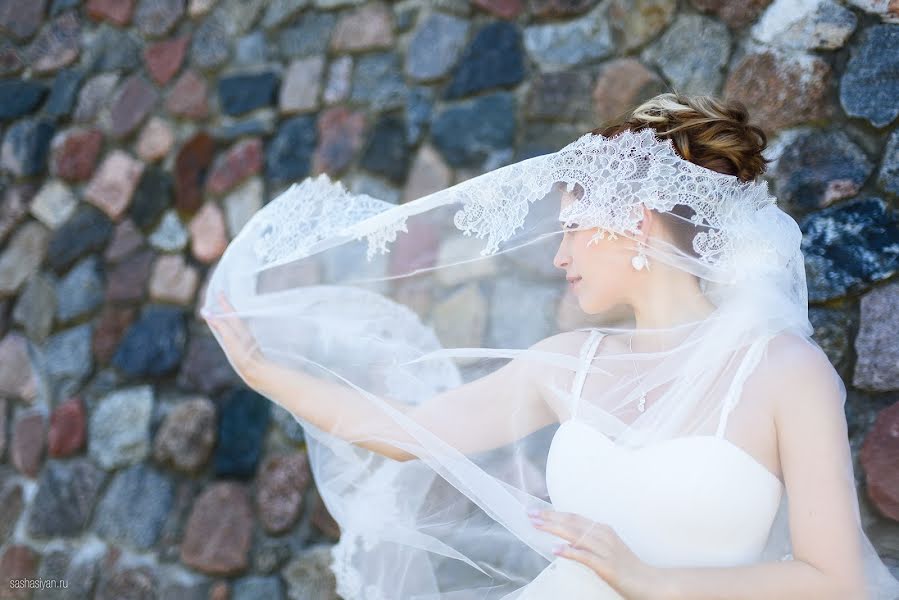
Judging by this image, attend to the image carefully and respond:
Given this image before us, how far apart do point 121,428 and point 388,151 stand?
1.31 metres

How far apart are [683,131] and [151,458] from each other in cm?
210

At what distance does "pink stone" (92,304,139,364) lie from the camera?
304cm

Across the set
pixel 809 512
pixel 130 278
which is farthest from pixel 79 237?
pixel 809 512

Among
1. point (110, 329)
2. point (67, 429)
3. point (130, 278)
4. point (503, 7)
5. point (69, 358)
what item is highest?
point (503, 7)

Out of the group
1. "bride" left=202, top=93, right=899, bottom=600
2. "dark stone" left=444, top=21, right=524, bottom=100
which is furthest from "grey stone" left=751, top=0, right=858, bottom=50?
"dark stone" left=444, top=21, right=524, bottom=100

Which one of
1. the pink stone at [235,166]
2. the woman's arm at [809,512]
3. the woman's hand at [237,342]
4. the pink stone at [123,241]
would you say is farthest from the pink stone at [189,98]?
the woman's arm at [809,512]

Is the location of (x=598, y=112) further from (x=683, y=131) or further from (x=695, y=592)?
(x=695, y=592)

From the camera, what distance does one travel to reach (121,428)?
2906 millimetres

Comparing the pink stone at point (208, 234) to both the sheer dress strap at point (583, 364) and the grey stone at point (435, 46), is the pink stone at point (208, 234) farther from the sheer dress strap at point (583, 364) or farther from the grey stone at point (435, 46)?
the sheer dress strap at point (583, 364)

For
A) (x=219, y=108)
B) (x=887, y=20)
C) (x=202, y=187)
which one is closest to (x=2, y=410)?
(x=202, y=187)

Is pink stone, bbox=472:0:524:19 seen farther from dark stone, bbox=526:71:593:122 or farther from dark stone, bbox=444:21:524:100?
dark stone, bbox=526:71:593:122

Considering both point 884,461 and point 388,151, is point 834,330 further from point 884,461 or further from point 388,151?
point 388,151

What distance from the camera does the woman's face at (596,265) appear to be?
1.51 meters

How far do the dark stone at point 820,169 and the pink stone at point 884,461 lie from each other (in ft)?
1.54
